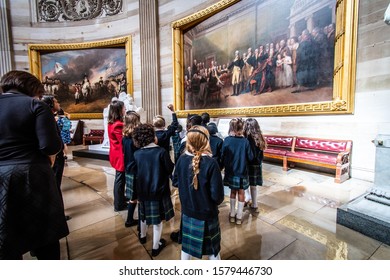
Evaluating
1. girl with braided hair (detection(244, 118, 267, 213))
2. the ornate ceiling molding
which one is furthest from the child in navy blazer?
the ornate ceiling molding

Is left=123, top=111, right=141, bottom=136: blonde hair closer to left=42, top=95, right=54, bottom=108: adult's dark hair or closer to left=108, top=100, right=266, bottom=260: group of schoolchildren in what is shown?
left=108, top=100, right=266, bottom=260: group of schoolchildren

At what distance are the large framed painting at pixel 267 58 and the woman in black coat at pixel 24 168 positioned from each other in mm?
5747

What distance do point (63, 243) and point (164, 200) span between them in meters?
1.40

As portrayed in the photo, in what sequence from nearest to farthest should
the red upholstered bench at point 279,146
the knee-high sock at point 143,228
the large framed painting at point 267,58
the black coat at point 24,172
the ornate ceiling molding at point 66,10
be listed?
1. the black coat at point 24,172
2. the knee-high sock at point 143,228
3. the large framed painting at point 267,58
4. the red upholstered bench at point 279,146
5. the ornate ceiling molding at point 66,10

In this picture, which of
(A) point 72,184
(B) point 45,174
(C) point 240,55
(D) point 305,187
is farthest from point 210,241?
(C) point 240,55

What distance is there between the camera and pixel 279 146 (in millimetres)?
6160

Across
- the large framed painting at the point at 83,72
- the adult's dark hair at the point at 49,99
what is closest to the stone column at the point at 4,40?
the large framed painting at the point at 83,72

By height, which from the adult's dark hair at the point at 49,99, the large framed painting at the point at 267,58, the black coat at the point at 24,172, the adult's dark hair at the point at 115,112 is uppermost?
the large framed painting at the point at 267,58

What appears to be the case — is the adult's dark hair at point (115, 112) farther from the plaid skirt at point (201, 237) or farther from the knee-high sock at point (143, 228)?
the plaid skirt at point (201, 237)

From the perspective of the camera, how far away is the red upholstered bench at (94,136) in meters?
10.6

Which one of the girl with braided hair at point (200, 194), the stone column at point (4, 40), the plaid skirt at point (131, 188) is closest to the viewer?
the girl with braided hair at point (200, 194)

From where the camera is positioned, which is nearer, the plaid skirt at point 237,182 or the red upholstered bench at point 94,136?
the plaid skirt at point 237,182

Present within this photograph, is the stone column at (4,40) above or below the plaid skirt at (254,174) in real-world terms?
above
